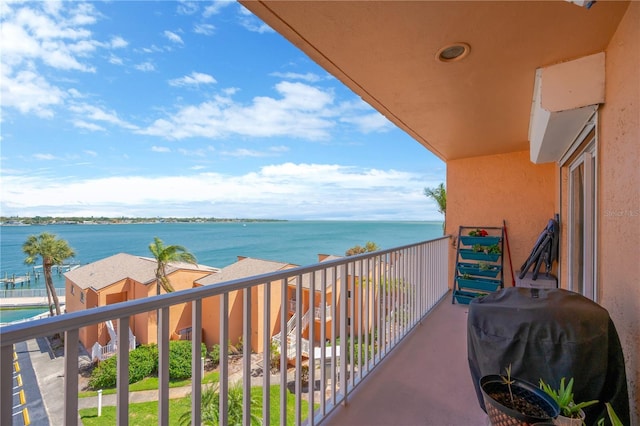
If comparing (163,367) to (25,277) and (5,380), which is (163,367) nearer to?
(5,380)

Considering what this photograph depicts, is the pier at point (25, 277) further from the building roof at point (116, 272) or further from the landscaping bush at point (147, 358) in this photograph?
the landscaping bush at point (147, 358)

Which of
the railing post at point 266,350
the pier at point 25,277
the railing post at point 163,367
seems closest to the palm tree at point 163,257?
the pier at point 25,277

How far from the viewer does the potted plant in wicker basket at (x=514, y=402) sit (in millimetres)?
1130

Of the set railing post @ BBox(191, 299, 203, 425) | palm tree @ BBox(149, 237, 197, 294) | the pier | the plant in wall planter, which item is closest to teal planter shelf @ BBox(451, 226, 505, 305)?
the plant in wall planter

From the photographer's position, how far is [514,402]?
4.13 feet

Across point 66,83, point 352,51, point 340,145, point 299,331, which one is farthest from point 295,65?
point 340,145

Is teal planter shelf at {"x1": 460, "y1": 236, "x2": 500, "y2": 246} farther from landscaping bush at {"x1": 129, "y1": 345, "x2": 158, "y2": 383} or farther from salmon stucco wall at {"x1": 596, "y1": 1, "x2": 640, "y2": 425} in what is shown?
landscaping bush at {"x1": 129, "y1": 345, "x2": 158, "y2": 383}

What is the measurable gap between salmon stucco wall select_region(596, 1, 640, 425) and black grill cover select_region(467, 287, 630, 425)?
0.74ft

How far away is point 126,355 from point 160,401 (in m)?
0.20

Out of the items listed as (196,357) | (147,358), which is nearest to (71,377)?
(196,357)

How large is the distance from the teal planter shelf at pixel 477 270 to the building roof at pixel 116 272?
11175 mm

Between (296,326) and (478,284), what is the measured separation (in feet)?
12.2

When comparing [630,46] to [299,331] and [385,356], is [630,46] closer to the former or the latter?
[299,331]

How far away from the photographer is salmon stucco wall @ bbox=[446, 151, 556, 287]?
14.3 ft
